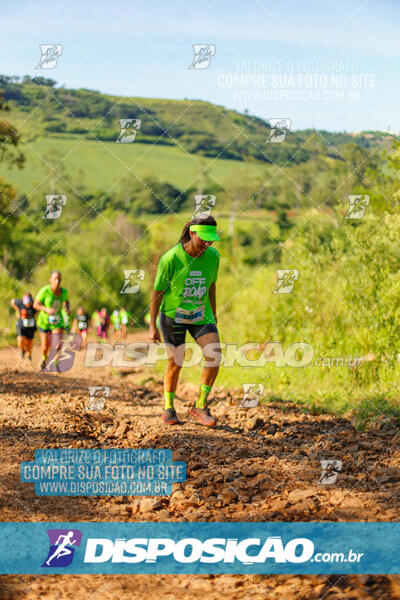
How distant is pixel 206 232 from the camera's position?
556 centimetres

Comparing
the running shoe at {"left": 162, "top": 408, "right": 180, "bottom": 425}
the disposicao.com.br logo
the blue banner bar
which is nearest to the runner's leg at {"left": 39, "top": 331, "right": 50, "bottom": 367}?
the running shoe at {"left": 162, "top": 408, "right": 180, "bottom": 425}

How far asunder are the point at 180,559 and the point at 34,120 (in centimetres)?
2405

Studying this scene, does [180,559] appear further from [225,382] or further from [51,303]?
[51,303]

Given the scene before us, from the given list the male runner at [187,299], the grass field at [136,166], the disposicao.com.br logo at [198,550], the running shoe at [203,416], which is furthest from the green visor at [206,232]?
the grass field at [136,166]

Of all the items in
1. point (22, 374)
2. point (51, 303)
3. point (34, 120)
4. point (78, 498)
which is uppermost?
point (34, 120)

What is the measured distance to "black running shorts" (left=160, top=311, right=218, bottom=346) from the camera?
5953 mm

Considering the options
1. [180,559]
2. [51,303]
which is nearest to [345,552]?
[180,559]

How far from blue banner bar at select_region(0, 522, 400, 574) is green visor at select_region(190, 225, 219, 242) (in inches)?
95.9

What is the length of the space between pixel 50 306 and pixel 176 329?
12.9 feet

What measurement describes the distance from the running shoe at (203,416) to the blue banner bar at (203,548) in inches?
75.8

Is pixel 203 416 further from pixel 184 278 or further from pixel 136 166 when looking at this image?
pixel 136 166

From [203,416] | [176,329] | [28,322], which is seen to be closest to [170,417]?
[203,416]

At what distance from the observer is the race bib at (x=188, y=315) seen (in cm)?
588

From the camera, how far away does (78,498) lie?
469cm
